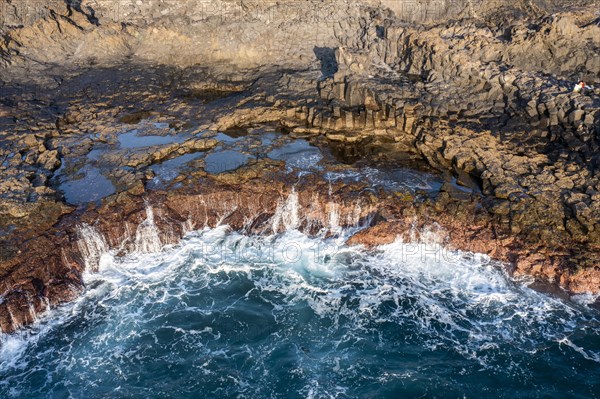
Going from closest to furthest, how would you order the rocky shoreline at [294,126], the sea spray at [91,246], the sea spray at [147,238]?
1. the sea spray at [91,246]
2. the rocky shoreline at [294,126]
3. the sea spray at [147,238]

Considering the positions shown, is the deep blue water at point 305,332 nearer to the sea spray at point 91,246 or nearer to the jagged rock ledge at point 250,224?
the sea spray at point 91,246

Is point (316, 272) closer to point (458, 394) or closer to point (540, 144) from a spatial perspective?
point (458, 394)

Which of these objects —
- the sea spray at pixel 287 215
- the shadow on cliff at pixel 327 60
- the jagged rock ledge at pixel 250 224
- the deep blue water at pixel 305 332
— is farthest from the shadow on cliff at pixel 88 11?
the sea spray at pixel 287 215

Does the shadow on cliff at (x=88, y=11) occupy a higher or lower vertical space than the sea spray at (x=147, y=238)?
higher

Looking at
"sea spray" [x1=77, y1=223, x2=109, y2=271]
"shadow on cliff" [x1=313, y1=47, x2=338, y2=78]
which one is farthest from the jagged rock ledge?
"shadow on cliff" [x1=313, y1=47, x2=338, y2=78]

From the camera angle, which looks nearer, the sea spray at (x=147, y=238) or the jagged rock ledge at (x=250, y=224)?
the jagged rock ledge at (x=250, y=224)

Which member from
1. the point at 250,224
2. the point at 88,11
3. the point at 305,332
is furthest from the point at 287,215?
the point at 88,11

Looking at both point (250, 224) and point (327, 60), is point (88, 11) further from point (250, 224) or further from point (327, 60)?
point (250, 224)

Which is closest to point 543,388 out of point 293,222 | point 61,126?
point 293,222

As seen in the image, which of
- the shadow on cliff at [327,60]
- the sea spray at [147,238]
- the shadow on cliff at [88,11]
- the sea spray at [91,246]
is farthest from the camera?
the shadow on cliff at [88,11]
